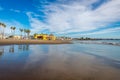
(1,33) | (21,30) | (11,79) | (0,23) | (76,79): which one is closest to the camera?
(11,79)

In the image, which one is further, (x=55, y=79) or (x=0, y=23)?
(x=0, y=23)

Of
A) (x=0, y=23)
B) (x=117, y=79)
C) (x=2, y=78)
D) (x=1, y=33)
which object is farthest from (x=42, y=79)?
(x=1, y=33)

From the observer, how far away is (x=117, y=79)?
7215 mm

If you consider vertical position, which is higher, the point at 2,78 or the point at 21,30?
the point at 21,30

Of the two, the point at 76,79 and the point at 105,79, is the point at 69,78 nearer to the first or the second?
the point at 76,79

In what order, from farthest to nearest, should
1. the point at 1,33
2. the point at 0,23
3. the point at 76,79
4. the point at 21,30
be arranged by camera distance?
the point at 21,30
the point at 1,33
the point at 0,23
the point at 76,79

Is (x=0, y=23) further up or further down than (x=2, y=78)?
further up

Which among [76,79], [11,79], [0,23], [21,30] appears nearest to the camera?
[11,79]

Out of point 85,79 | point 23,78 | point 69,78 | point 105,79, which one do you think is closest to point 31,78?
point 23,78

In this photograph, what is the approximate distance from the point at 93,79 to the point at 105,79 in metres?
0.77

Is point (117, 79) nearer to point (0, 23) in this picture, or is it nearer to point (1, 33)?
point (0, 23)

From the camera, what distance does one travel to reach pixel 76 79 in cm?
700

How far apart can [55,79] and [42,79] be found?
756mm

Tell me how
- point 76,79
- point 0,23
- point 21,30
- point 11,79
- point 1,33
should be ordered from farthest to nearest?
point 21,30
point 1,33
point 0,23
point 76,79
point 11,79
